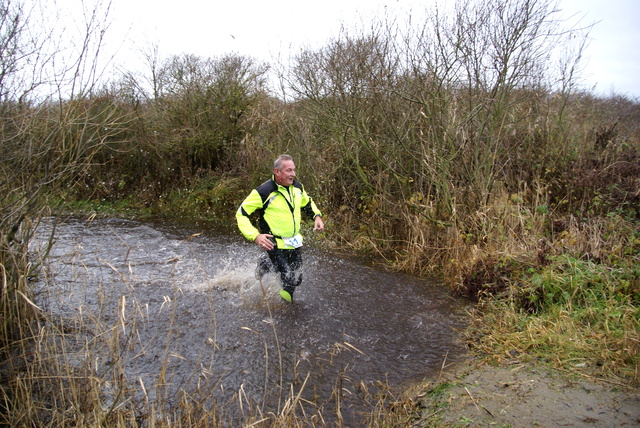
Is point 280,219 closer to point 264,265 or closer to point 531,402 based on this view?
point 264,265

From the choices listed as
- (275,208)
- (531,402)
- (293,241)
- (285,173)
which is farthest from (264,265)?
(531,402)

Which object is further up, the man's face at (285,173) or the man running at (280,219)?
the man's face at (285,173)

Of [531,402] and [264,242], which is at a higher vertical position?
[264,242]

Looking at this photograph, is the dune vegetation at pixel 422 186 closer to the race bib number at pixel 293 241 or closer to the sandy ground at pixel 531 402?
the sandy ground at pixel 531 402

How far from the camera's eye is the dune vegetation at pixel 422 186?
3.91 meters

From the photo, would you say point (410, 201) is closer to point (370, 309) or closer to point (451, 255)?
point (451, 255)

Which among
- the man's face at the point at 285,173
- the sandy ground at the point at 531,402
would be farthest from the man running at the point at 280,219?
the sandy ground at the point at 531,402

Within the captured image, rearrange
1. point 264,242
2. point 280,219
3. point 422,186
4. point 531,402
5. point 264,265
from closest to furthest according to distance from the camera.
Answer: point 531,402
point 264,242
point 280,219
point 264,265
point 422,186

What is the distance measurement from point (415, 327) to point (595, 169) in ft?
16.5

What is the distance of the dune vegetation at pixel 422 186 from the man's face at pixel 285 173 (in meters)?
1.85

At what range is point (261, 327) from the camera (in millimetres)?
5234

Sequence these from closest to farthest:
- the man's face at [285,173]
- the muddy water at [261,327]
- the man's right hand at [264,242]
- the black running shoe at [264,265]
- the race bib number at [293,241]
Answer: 1. the muddy water at [261,327]
2. the man's right hand at [264,242]
3. the man's face at [285,173]
4. the race bib number at [293,241]
5. the black running shoe at [264,265]

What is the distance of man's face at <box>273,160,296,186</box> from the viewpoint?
17.6ft

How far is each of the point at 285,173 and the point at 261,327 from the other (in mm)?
1838
